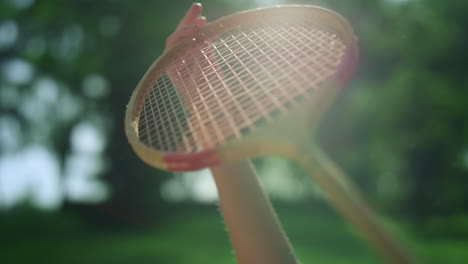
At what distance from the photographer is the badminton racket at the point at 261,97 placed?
948 millimetres

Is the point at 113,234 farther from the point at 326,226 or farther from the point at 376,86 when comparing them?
the point at 376,86

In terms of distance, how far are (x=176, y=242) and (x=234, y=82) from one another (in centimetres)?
625

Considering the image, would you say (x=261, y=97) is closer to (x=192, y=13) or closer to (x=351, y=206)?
(x=192, y=13)

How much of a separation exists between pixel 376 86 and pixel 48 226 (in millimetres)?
6945

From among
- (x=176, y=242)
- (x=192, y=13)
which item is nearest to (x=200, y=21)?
(x=192, y=13)

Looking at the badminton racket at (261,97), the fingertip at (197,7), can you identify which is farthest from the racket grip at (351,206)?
the fingertip at (197,7)

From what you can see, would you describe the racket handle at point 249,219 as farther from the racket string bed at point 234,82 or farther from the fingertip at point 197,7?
the fingertip at point 197,7

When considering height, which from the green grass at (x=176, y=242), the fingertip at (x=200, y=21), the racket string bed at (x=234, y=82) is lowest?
the green grass at (x=176, y=242)

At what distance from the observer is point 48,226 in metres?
8.59

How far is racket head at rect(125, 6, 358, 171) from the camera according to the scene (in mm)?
998

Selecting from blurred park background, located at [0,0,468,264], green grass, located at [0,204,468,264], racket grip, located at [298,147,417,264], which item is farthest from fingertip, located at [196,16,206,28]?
blurred park background, located at [0,0,468,264]

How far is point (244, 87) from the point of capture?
4.21 feet

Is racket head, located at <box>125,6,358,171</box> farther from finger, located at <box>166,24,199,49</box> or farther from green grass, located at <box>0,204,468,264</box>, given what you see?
green grass, located at <box>0,204,468,264</box>

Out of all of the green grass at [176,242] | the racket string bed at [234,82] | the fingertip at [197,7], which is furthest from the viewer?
the green grass at [176,242]
